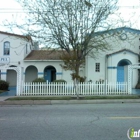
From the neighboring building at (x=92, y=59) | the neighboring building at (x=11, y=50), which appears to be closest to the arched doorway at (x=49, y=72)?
the neighboring building at (x=92, y=59)

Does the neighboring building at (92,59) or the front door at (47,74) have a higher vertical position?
the neighboring building at (92,59)

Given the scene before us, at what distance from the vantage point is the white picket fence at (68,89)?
14.9 metres

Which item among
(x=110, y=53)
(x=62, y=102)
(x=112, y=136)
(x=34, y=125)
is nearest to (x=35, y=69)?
(x=110, y=53)

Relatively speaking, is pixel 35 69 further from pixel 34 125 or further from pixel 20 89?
pixel 34 125

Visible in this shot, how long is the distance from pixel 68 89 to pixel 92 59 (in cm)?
762

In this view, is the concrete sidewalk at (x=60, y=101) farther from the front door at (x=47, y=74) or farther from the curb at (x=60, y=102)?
the front door at (x=47, y=74)

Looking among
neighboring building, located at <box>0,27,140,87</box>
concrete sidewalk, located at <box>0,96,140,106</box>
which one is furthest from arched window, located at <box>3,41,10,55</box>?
concrete sidewalk, located at <box>0,96,140,106</box>

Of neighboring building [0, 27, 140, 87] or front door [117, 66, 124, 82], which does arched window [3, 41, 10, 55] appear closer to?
neighboring building [0, 27, 140, 87]

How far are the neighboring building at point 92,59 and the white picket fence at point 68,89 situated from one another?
202 inches

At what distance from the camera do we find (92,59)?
2170 centimetres

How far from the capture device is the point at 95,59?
21562mm

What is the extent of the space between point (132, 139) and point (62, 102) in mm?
7569

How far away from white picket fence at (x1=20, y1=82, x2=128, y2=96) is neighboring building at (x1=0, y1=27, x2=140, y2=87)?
512 cm

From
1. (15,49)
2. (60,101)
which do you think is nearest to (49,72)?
(15,49)
